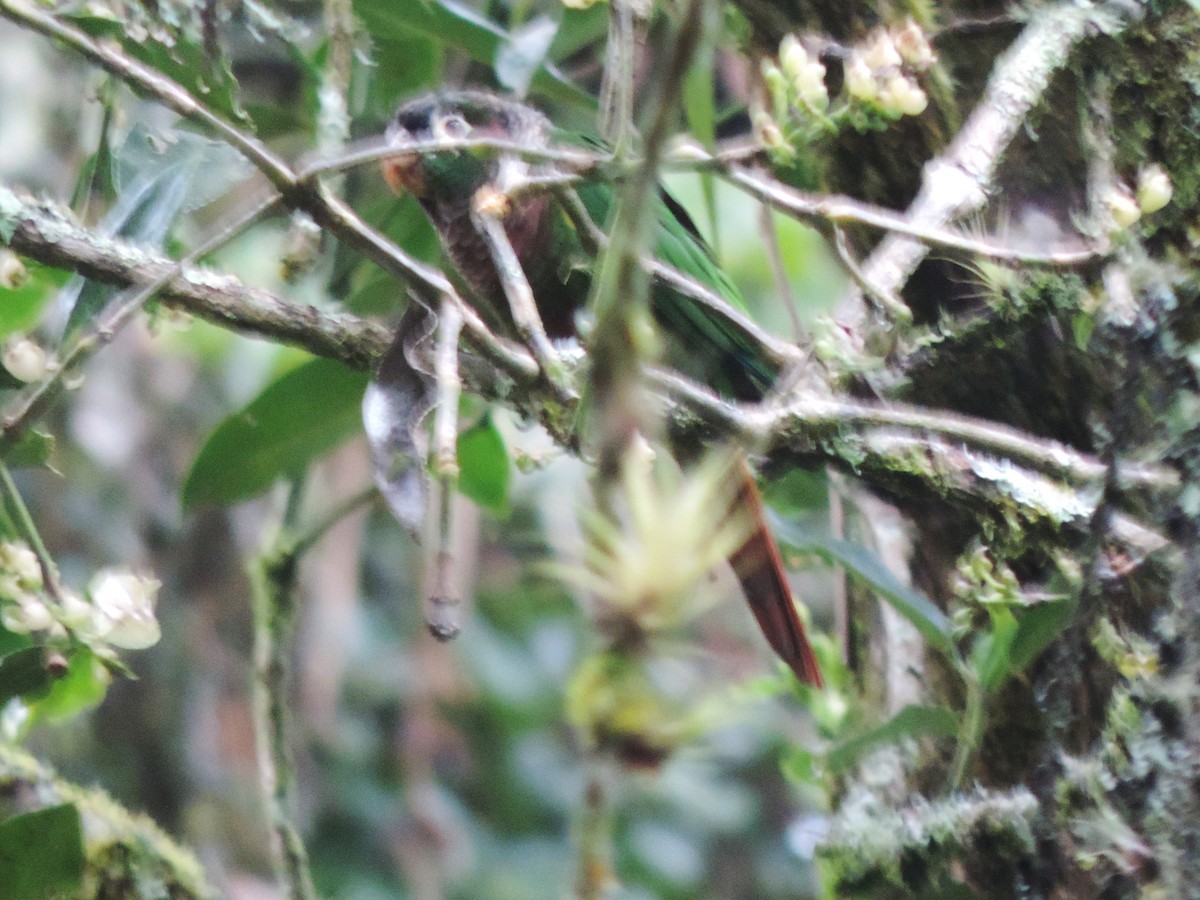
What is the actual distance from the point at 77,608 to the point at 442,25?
754 mm

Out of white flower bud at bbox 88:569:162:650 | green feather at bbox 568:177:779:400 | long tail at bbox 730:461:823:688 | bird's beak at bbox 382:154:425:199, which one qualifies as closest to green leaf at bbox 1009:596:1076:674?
long tail at bbox 730:461:823:688

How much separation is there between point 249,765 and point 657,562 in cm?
309

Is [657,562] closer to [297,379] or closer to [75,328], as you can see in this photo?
[75,328]

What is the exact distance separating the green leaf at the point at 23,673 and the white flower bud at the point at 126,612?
0.06 m

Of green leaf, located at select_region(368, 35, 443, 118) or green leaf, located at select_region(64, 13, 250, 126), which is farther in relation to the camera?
green leaf, located at select_region(368, 35, 443, 118)

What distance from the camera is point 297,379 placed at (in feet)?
3.92

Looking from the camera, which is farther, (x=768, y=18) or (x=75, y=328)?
(x=768, y=18)

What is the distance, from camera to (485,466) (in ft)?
4.33

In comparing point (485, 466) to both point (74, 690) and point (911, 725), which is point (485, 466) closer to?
point (74, 690)

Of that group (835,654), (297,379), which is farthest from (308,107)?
(835,654)

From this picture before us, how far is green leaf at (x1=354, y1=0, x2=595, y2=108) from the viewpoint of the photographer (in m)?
1.24

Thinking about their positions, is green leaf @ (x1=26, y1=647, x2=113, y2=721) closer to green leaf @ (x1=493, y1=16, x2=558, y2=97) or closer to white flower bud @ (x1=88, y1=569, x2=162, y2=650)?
white flower bud @ (x1=88, y1=569, x2=162, y2=650)

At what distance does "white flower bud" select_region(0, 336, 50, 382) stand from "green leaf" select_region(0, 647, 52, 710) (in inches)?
8.2

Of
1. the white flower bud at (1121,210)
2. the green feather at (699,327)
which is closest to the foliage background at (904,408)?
the white flower bud at (1121,210)
